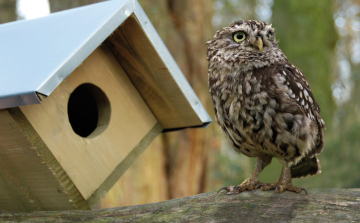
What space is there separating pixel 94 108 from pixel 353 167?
3.67 meters

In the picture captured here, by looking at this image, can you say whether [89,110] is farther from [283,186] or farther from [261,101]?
[283,186]

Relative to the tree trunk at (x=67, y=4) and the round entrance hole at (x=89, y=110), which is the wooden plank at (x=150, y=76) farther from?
the tree trunk at (x=67, y=4)

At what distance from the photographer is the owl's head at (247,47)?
2590mm

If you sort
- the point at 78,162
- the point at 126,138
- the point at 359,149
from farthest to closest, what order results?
the point at 359,149
the point at 126,138
the point at 78,162

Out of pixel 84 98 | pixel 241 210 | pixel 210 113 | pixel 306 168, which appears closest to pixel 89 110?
pixel 84 98

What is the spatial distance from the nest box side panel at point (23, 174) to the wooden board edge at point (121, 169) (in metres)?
0.10

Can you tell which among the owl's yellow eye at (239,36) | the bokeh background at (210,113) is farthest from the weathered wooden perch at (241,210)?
the bokeh background at (210,113)

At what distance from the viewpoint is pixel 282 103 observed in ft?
7.98

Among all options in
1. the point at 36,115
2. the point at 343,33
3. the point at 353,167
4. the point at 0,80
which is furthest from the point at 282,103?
the point at 343,33

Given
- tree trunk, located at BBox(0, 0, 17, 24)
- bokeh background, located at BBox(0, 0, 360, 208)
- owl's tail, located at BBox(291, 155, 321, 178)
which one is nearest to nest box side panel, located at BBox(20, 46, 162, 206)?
owl's tail, located at BBox(291, 155, 321, 178)

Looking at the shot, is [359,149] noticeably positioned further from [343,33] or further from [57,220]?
[343,33]

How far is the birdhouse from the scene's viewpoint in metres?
1.83

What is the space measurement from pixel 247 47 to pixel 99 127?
1.15 metres

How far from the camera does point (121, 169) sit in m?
2.52
